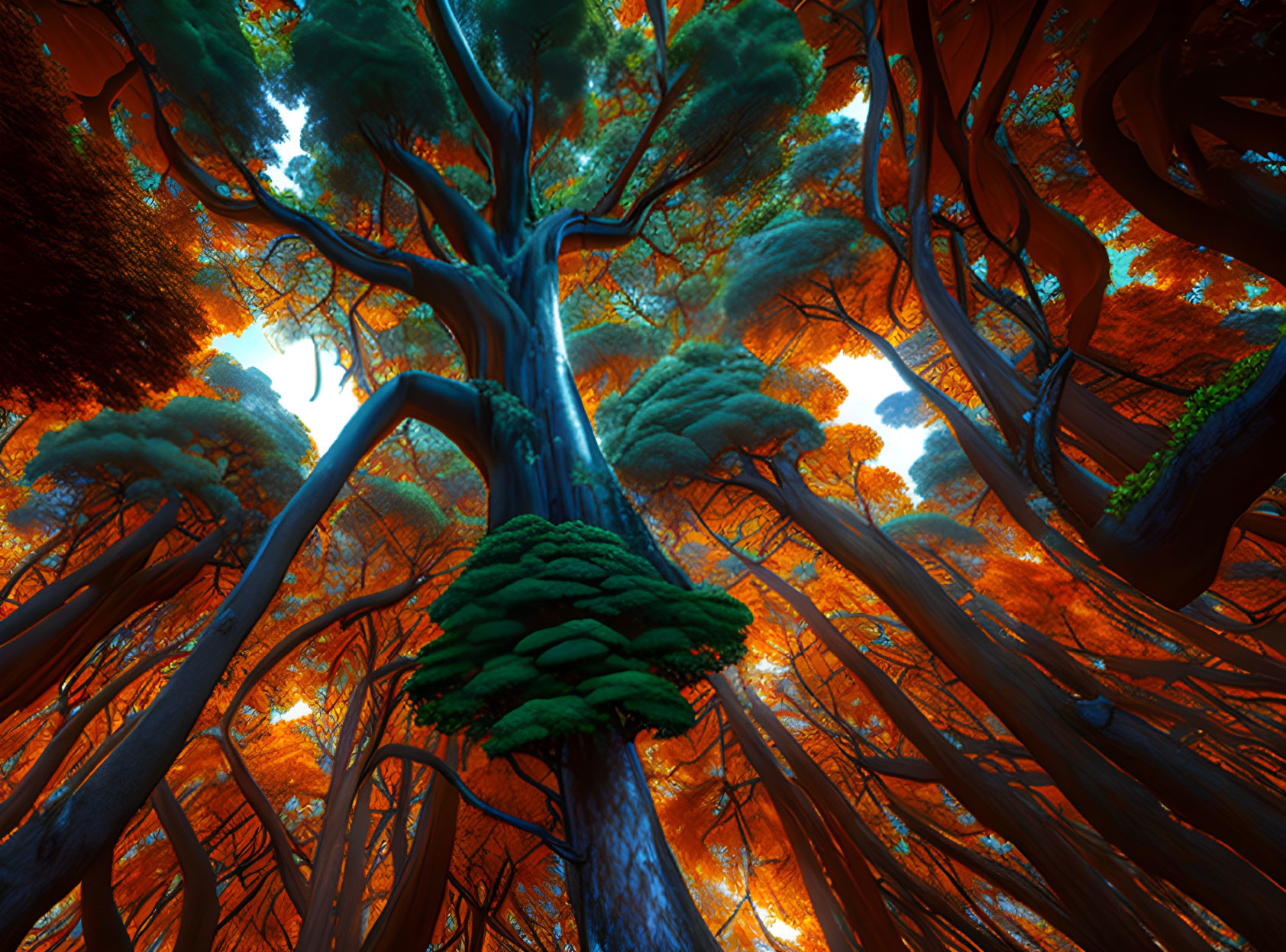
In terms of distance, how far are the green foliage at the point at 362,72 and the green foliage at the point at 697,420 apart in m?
3.68

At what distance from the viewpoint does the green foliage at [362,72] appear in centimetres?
432

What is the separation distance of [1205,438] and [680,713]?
2.70 metres

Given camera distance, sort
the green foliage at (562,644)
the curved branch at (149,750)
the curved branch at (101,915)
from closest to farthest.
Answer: the curved branch at (149,750) → the green foliage at (562,644) → the curved branch at (101,915)

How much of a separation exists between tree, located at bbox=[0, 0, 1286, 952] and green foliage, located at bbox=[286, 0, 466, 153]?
0.14 feet

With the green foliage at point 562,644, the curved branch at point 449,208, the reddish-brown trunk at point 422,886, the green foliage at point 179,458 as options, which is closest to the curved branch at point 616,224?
the curved branch at point 449,208

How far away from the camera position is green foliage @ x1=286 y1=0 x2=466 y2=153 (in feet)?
14.2

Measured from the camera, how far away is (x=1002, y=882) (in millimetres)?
3795

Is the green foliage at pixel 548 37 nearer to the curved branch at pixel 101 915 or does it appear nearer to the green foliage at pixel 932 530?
the green foliage at pixel 932 530

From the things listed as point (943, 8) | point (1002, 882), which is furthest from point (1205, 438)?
point (943, 8)

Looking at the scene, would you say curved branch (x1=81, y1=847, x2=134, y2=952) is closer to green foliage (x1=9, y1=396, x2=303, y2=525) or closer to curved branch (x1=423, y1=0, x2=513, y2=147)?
green foliage (x1=9, y1=396, x2=303, y2=525)

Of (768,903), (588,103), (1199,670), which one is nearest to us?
(1199,670)

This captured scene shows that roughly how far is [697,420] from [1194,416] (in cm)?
372

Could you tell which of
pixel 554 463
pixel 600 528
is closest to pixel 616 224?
pixel 554 463

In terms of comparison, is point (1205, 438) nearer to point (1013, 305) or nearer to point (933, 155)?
point (1013, 305)
